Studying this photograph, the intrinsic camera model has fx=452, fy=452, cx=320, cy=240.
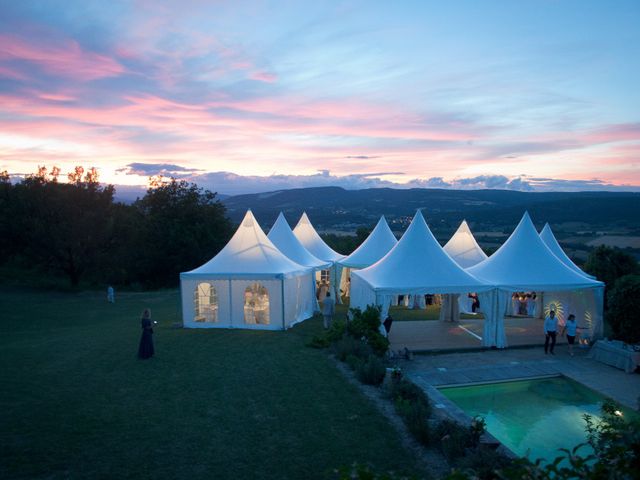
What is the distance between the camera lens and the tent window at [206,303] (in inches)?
542

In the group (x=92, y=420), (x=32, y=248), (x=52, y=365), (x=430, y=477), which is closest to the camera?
(x=430, y=477)

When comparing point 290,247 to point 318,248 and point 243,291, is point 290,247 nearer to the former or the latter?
point 318,248

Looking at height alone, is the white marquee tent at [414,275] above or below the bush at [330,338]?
above

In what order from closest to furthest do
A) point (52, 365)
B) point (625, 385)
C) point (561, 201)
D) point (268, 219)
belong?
point (625, 385) → point (52, 365) → point (561, 201) → point (268, 219)

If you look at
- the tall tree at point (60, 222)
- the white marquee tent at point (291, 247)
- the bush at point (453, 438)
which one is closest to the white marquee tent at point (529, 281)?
the bush at point (453, 438)

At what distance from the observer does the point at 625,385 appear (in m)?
8.71

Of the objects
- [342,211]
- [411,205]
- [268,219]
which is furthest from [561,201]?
[268,219]

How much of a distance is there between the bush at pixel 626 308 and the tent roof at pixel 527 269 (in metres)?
0.56

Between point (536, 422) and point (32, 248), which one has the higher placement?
point (32, 248)

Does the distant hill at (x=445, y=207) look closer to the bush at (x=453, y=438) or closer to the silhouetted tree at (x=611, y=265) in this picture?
the silhouetted tree at (x=611, y=265)

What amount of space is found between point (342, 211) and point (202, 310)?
58.4m

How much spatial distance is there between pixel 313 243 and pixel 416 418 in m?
16.7

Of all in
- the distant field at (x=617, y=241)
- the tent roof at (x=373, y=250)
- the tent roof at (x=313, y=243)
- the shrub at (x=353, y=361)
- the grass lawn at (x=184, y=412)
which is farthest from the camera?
the distant field at (x=617, y=241)

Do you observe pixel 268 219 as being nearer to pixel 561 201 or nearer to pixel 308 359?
pixel 561 201
